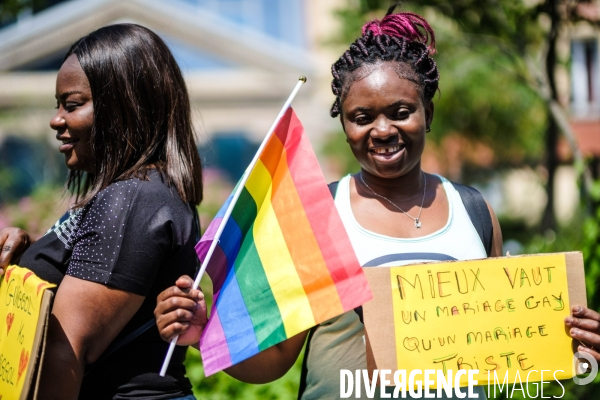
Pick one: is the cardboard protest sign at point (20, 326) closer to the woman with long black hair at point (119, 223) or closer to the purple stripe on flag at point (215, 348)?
the woman with long black hair at point (119, 223)

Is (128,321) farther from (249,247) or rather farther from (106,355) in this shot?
(249,247)

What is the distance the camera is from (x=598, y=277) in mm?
4020

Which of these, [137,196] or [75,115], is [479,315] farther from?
[75,115]

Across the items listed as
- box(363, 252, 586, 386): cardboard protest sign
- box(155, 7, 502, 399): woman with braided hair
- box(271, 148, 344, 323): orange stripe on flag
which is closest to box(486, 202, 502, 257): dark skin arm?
box(155, 7, 502, 399): woman with braided hair

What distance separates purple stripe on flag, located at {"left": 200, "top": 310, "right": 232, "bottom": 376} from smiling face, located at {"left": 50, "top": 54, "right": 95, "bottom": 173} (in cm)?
59

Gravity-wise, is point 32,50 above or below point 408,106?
above

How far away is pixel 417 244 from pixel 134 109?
2.99ft

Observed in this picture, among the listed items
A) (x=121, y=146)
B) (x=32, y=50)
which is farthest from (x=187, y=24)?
(x=121, y=146)

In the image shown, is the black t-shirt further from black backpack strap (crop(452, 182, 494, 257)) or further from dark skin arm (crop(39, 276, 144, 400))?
black backpack strap (crop(452, 182, 494, 257))

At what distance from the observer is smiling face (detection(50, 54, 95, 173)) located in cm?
200

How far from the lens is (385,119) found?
2.09 m

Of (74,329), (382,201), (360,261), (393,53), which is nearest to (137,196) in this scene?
(74,329)

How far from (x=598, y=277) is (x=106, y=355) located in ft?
9.97

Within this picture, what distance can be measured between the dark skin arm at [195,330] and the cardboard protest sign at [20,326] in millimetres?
296
